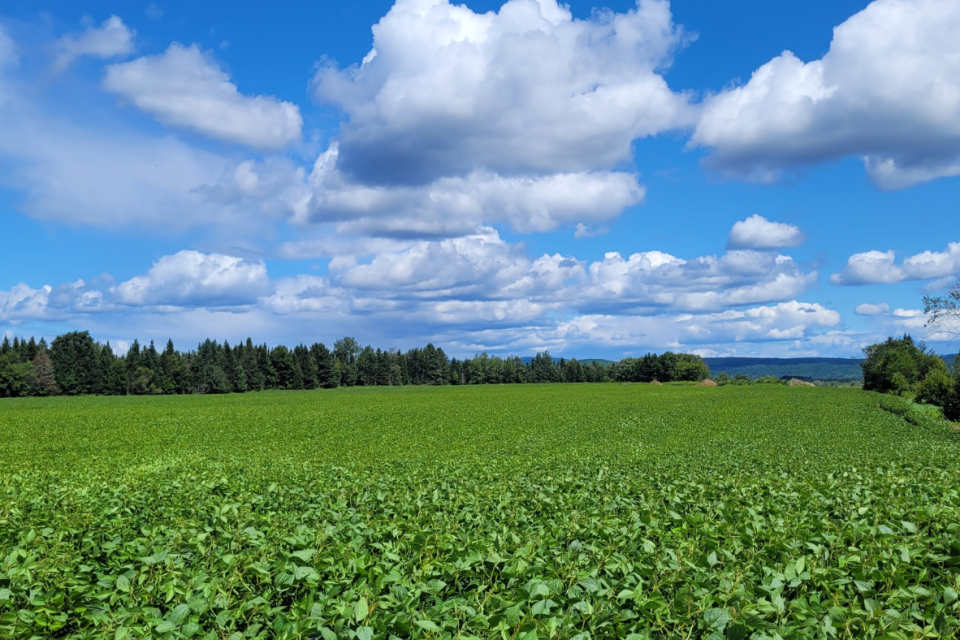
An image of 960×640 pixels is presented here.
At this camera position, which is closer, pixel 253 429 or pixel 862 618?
pixel 862 618

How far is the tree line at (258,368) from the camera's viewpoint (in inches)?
4144

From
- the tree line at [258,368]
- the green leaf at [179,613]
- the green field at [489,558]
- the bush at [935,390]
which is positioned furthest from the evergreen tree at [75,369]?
the bush at [935,390]

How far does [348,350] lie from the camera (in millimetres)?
175250

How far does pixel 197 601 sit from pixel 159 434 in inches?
1277

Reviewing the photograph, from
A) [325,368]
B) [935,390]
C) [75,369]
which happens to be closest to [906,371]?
[935,390]

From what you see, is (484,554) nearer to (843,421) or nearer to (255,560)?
(255,560)

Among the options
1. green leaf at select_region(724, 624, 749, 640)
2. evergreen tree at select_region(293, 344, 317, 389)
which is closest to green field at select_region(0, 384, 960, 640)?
green leaf at select_region(724, 624, 749, 640)

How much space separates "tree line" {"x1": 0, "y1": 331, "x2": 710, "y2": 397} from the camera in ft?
345

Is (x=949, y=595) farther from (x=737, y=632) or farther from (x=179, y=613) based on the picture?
(x=179, y=613)

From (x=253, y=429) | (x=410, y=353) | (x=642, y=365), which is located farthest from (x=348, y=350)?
(x=253, y=429)

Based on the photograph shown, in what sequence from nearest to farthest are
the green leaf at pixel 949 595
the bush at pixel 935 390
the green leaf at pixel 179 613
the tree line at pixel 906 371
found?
the green leaf at pixel 179 613
the green leaf at pixel 949 595
the bush at pixel 935 390
the tree line at pixel 906 371

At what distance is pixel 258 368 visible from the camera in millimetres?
127438

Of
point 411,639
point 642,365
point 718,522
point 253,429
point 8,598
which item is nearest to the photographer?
point 411,639

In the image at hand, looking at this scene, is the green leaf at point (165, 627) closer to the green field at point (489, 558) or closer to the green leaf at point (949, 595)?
the green field at point (489, 558)
